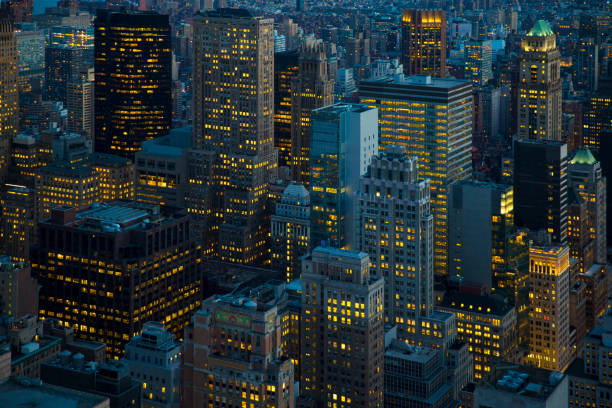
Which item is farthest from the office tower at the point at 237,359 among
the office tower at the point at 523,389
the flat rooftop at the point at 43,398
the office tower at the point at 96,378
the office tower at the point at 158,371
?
the flat rooftop at the point at 43,398

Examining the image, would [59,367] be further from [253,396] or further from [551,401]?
[551,401]

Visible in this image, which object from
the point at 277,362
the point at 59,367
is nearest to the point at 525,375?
the point at 277,362

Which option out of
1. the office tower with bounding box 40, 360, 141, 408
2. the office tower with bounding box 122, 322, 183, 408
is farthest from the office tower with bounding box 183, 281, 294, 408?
the office tower with bounding box 40, 360, 141, 408

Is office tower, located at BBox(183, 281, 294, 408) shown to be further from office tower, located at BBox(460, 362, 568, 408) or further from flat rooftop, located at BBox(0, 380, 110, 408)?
flat rooftop, located at BBox(0, 380, 110, 408)

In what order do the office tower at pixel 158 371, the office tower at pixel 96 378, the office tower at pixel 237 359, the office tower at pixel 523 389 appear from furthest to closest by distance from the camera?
1. the office tower at pixel 158 371
2. the office tower at pixel 237 359
3. the office tower at pixel 96 378
4. the office tower at pixel 523 389

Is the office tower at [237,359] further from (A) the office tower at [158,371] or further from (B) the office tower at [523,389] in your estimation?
(B) the office tower at [523,389]

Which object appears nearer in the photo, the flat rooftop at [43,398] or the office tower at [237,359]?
the flat rooftop at [43,398]
